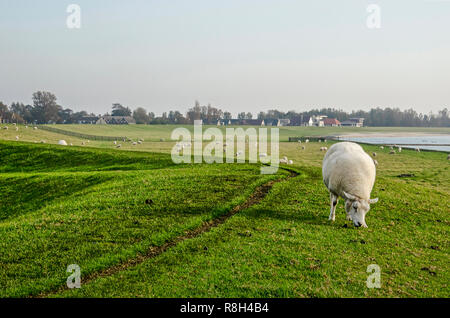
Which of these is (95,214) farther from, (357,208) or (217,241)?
(357,208)

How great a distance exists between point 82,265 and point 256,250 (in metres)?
5.53

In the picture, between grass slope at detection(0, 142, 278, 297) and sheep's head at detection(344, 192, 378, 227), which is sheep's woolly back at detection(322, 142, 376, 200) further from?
grass slope at detection(0, 142, 278, 297)

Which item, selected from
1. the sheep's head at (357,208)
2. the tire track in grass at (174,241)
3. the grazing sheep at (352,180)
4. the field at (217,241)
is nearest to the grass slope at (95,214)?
the field at (217,241)

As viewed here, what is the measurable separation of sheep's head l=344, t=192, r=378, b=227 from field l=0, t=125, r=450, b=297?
0.40m

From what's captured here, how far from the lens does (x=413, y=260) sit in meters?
11.3

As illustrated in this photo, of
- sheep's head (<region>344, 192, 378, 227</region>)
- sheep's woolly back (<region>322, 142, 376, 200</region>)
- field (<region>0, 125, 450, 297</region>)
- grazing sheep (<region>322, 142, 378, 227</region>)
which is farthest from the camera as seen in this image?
sheep's woolly back (<region>322, 142, 376, 200</region>)

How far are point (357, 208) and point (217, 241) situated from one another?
583 centimetres

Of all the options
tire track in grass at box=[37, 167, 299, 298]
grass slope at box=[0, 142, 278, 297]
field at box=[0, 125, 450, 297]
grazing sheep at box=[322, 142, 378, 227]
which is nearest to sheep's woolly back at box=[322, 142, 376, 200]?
grazing sheep at box=[322, 142, 378, 227]

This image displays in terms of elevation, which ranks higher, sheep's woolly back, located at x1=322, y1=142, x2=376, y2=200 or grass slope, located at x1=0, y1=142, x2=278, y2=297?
sheep's woolly back, located at x1=322, y1=142, x2=376, y2=200

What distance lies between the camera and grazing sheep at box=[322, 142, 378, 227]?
13703 mm

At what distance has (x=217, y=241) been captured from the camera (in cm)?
1238

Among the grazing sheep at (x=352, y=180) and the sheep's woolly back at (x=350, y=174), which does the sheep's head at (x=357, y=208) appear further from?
the sheep's woolly back at (x=350, y=174)

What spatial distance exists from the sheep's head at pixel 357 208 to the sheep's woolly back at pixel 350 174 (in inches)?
7.8
